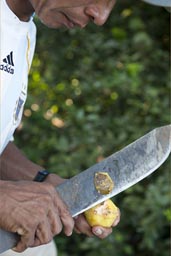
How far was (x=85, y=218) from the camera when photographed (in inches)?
95.8

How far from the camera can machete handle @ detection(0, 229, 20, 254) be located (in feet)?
7.03

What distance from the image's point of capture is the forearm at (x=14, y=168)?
2.73 m

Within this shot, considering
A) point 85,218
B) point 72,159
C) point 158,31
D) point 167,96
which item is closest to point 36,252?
point 85,218

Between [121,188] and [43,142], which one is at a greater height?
[121,188]

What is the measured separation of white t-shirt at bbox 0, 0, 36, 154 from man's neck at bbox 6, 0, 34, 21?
14mm

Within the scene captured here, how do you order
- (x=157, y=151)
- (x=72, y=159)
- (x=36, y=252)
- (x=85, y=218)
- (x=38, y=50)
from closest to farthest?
(x=157, y=151), (x=85, y=218), (x=36, y=252), (x=72, y=159), (x=38, y=50)

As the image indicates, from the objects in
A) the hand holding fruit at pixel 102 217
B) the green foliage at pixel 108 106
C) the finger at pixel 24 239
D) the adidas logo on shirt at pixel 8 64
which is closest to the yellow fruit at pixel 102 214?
the hand holding fruit at pixel 102 217

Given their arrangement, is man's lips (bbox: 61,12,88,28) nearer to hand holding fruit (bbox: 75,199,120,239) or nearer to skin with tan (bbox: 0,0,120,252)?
skin with tan (bbox: 0,0,120,252)

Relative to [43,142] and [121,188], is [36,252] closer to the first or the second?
[121,188]

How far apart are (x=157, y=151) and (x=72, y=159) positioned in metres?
1.68

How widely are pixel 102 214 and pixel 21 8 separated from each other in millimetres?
680

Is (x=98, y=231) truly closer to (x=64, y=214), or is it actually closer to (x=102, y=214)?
(x=102, y=214)

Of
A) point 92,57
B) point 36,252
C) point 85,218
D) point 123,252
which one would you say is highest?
point 85,218

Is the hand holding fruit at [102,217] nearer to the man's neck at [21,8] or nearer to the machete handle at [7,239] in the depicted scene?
the machete handle at [7,239]
